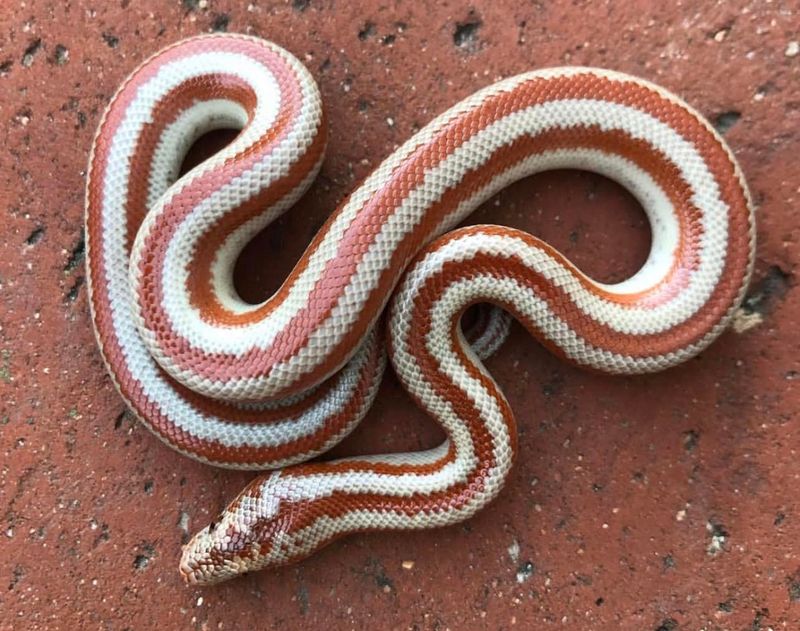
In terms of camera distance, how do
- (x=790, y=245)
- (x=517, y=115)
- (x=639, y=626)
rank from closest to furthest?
1. (x=517, y=115)
2. (x=790, y=245)
3. (x=639, y=626)

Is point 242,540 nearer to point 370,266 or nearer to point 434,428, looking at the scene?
point 434,428

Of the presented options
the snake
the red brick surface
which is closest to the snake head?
the snake

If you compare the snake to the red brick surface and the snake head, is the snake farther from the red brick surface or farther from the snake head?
the red brick surface

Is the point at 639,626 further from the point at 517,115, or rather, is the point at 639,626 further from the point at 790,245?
the point at 517,115

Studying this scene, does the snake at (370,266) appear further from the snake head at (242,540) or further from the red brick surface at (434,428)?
the red brick surface at (434,428)

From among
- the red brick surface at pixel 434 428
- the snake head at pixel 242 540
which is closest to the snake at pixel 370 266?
the snake head at pixel 242 540

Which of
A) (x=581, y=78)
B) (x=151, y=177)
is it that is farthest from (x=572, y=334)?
(x=151, y=177)
